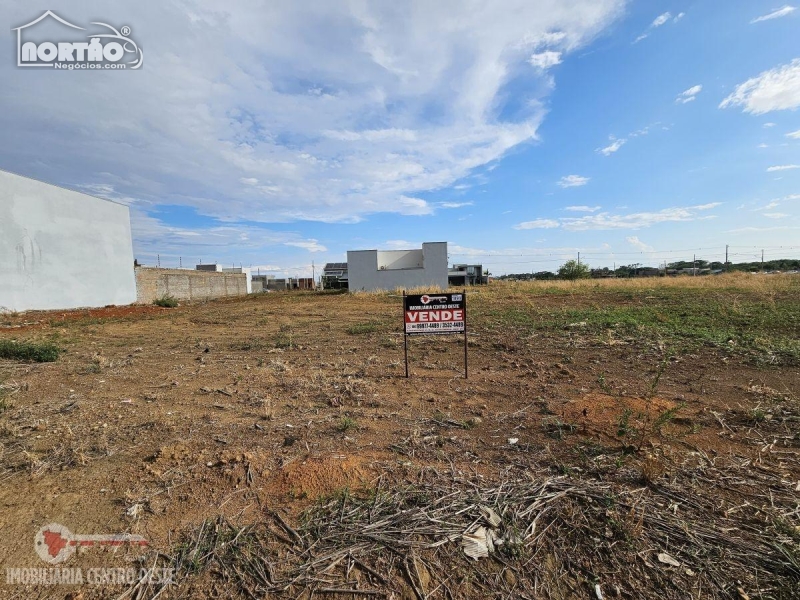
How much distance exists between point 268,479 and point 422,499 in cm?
123

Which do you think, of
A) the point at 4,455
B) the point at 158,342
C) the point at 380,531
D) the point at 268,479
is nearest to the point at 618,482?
the point at 380,531

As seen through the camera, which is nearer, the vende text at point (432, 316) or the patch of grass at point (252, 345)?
the vende text at point (432, 316)

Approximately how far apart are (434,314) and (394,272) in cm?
3288

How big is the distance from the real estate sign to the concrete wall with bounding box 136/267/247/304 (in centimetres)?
2629

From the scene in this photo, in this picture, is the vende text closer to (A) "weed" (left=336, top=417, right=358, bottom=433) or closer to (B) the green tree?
(A) "weed" (left=336, top=417, right=358, bottom=433)

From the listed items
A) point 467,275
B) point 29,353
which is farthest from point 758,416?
point 467,275

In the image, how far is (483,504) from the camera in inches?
92.4

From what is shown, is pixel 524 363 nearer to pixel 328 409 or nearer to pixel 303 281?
pixel 328 409

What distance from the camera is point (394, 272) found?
38.2 m

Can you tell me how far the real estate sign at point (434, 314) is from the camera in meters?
5.45

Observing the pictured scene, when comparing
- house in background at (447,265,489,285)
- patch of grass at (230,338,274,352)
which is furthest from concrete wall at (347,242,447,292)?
patch of grass at (230,338,274,352)

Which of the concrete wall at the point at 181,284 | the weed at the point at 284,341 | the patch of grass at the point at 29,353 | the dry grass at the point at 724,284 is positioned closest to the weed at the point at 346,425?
the weed at the point at 284,341

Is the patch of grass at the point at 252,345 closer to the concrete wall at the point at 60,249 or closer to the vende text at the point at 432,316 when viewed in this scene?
Result: the vende text at the point at 432,316

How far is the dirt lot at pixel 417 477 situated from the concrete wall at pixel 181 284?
22547mm
